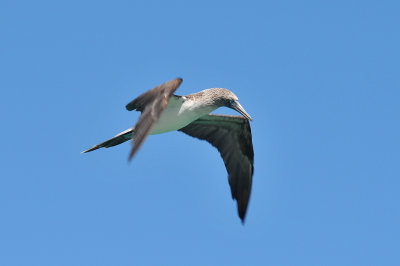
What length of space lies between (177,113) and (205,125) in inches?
107

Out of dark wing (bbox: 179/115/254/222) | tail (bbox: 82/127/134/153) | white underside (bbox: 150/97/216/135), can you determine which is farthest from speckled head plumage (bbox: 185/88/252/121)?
tail (bbox: 82/127/134/153)

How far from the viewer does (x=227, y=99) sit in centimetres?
1534

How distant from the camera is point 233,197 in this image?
668 inches

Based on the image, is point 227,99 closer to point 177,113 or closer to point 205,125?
point 177,113

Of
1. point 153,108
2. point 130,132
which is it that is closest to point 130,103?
point 153,108

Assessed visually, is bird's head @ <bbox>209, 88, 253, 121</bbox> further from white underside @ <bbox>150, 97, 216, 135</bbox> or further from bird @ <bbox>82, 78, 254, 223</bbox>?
white underside @ <bbox>150, 97, 216, 135</bbox>

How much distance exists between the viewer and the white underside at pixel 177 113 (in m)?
14.6

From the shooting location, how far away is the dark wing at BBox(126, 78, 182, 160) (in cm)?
1186

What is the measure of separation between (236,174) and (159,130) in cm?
326

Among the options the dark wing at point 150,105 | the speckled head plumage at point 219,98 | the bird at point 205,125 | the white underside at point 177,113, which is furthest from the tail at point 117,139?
the dark wing at point 150,105

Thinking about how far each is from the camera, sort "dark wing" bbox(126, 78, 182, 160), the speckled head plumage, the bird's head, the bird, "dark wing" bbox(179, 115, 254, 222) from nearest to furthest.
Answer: "dark wing" bbox(126, 78, 182, 160)
the bird
the speckled head plumage
the bird's head
"dark wing" bbox(179, 115, 254, 222)

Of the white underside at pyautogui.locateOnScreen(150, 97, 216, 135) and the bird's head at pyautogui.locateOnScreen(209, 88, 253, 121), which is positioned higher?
the bird's head at pyautogui.locateOnScreen(209, 88, 253, 121)

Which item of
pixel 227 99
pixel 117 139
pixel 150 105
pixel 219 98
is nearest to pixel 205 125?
pixel 227 99

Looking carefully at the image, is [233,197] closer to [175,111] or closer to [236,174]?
[236,174]
